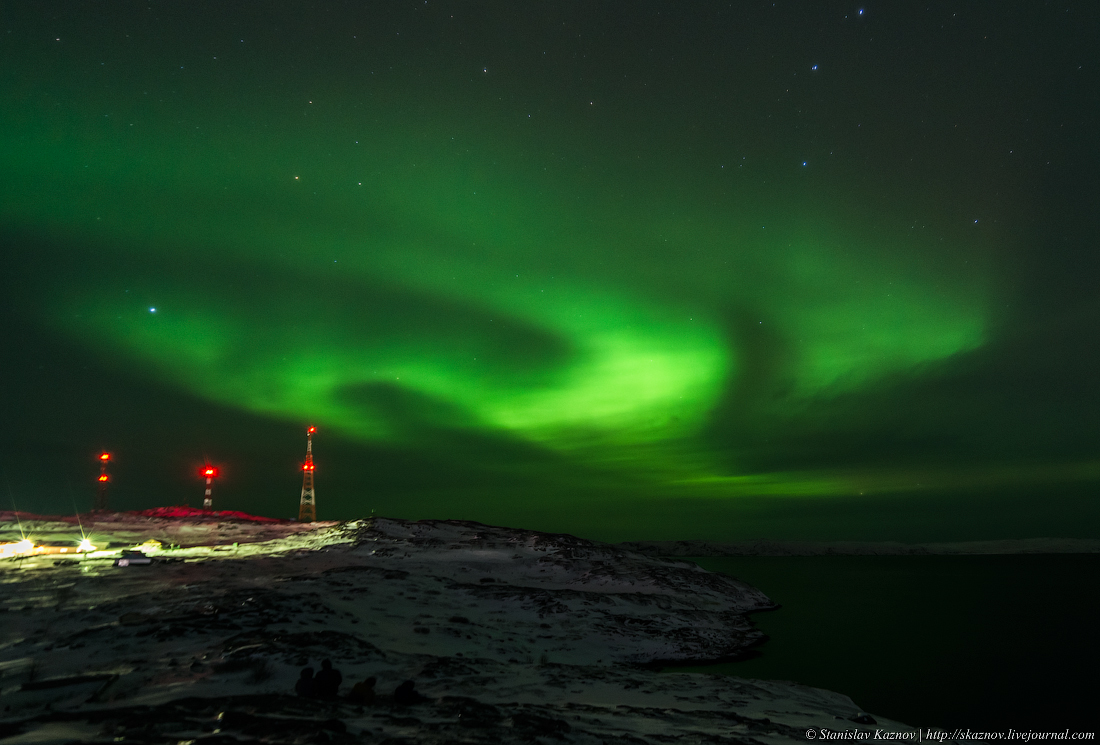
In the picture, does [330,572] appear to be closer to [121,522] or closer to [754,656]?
[754,656]

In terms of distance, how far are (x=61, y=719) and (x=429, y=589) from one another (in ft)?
110

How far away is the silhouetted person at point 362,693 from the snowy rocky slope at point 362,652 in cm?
47

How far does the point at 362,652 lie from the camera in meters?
27.3

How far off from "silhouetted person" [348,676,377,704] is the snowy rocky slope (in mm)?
472

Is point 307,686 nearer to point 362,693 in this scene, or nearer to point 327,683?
point 327,683

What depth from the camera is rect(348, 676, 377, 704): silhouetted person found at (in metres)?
19.3

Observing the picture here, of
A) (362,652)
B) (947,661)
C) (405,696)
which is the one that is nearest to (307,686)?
(405,696)

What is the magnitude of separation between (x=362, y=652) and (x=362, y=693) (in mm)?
8593

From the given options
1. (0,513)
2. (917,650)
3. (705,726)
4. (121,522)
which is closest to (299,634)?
(705,726)

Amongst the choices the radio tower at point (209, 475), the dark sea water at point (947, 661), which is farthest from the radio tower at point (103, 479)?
the dark sea water at point (947, 661)

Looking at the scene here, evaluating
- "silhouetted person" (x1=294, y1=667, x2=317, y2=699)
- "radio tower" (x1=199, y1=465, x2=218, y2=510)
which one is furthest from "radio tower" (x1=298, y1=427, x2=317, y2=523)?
"silhouetted person" (x1=294, y1=667, x2=317, y2=699)

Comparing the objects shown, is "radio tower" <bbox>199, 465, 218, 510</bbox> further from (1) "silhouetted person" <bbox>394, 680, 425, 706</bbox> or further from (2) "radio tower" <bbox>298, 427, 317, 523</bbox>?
(1) "silhouetted person" <bbox>394, 680, 425, 706</bbox>

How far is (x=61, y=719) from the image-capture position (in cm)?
1502

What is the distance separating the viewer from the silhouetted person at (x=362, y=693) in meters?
19.3
